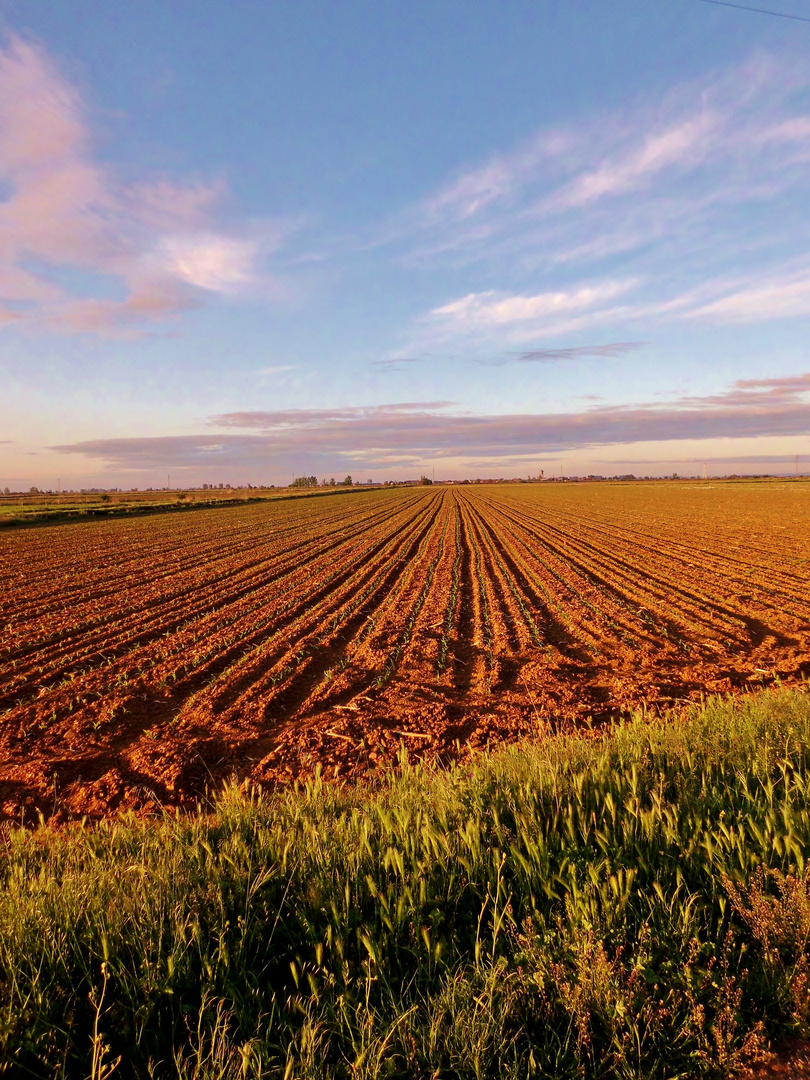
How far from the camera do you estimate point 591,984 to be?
2121 mm

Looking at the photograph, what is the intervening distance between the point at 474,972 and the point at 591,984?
0.48 m

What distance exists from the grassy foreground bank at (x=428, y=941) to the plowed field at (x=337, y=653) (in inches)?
98.7

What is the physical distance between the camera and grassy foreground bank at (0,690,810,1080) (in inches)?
78.1

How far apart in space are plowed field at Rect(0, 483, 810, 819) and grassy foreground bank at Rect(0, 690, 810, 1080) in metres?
2.51

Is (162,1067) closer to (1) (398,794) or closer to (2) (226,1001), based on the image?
(2) (226,1001)

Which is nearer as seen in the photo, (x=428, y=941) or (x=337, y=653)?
(x=428, y=941)

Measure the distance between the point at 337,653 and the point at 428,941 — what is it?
7138mm

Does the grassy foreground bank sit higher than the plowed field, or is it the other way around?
the grassy foreground bank

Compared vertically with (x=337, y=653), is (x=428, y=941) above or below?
above

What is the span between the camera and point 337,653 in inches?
370

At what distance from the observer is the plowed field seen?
607 cm

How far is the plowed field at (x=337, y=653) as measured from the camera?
19.9 ft

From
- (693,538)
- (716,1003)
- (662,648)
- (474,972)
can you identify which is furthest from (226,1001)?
(693,538)

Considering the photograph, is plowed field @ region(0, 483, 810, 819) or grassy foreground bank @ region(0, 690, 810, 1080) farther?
plowed field @ region(0, 483, 810, 819)
